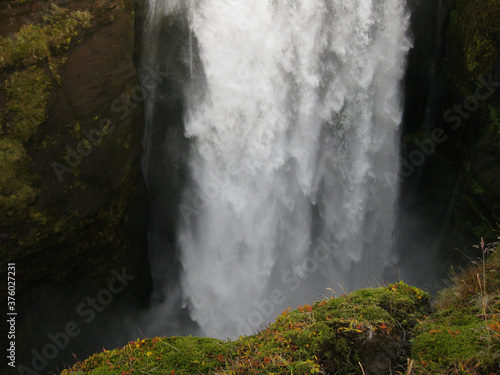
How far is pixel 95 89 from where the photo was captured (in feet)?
23.4

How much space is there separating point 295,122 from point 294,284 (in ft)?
14.4

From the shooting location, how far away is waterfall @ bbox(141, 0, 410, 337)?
8211 millimetres

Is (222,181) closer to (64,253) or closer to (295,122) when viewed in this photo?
(295,122)

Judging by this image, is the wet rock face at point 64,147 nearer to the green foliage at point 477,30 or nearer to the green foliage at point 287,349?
the green foliage at point 287,349

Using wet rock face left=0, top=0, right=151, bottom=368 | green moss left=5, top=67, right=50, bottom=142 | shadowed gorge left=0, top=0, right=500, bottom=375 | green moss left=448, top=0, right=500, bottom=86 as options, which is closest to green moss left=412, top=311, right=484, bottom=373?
shadowed gorge left=0, top=0, right=500, bottom=375

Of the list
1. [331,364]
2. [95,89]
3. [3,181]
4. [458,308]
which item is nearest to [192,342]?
[331,364]

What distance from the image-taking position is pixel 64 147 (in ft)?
22.6

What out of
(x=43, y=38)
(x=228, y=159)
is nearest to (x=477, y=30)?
(x=228, y=159)

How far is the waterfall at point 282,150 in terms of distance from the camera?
821 centimetres

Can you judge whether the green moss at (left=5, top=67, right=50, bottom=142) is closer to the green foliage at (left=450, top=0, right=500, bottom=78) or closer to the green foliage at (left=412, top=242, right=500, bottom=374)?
the green foliage at (left=412, top=242, right=500, bottom=374)

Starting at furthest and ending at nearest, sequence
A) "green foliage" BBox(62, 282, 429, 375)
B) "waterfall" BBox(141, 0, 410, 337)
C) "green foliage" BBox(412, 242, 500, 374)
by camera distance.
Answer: "waterfall" BBox(141, 0, 410, 337), "green foliage" BBox(62, 282, 429, 375), "green foliage" BBox(412, 242, 500, 374)

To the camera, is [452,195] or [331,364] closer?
[331,364]

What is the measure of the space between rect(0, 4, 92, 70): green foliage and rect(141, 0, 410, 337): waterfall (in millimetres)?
1687

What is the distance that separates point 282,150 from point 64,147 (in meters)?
4.63
